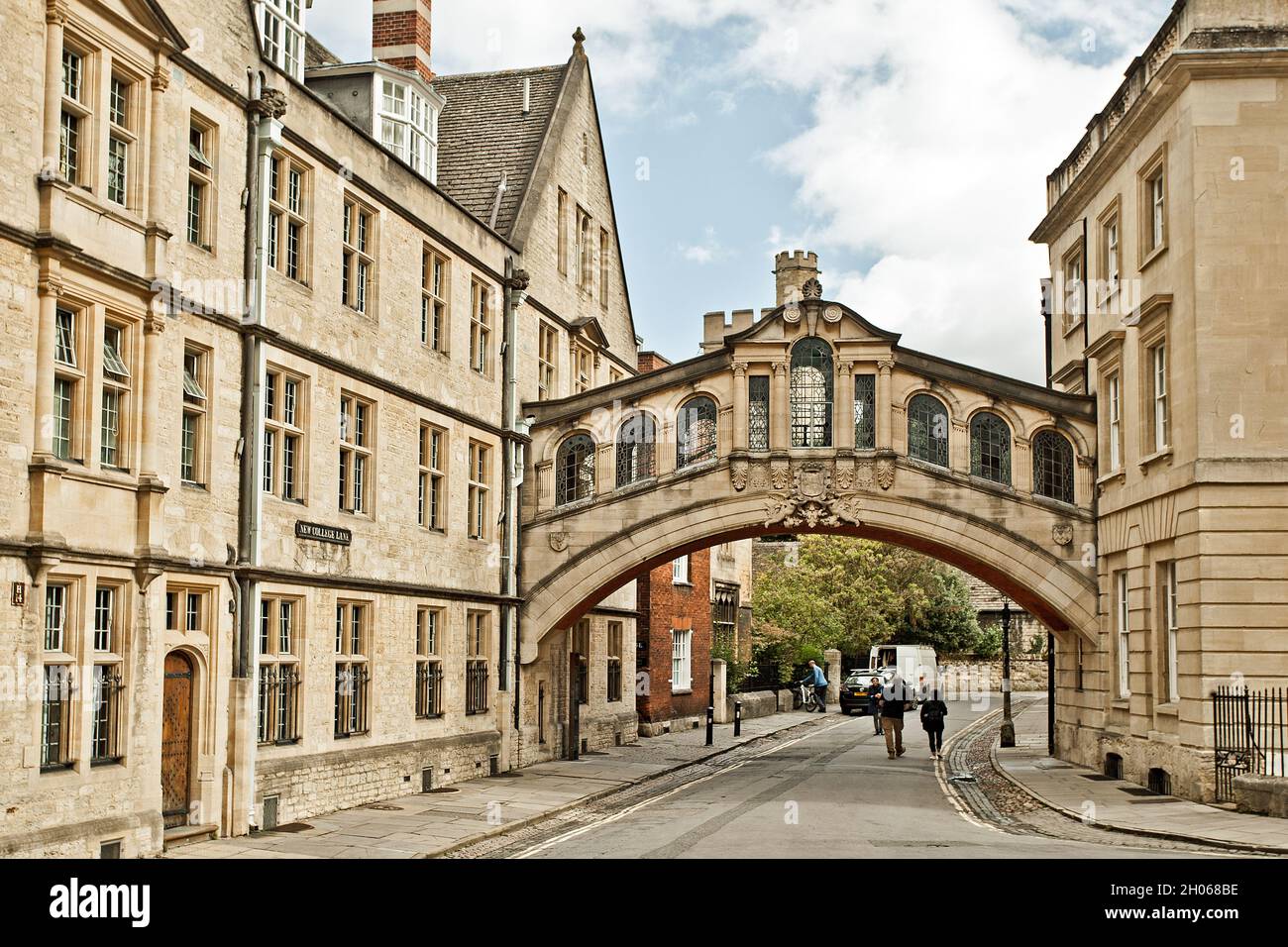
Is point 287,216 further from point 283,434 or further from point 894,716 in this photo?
point 894,716

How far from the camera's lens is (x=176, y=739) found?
678 inches

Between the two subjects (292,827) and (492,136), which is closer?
(292,827)

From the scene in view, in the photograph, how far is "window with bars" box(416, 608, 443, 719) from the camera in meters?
24.1

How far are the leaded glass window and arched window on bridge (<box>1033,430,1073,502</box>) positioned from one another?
3.22 meters

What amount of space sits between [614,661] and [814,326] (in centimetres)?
1144

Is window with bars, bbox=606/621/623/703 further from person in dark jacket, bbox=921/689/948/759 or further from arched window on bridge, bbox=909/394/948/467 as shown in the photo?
arched window on bridge, bbox=909/394/948/467

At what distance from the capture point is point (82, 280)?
1507cm

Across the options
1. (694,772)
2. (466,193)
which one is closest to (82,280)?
(466,193)

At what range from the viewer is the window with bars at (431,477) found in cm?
2472

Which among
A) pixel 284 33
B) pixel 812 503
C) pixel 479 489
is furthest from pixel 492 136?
pixel 812 503

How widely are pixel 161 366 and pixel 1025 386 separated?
17434mm

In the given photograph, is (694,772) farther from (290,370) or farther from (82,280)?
(82,280)

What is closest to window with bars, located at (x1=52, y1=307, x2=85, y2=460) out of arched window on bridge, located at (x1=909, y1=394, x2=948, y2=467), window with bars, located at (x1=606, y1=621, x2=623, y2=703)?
arched window on bridge, located at (x1=909, y1=394, x2=948, y2=467)

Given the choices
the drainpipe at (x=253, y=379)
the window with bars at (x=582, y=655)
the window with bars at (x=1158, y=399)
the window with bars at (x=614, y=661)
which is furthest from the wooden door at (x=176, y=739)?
the window with bars at (x=614, y=661)
